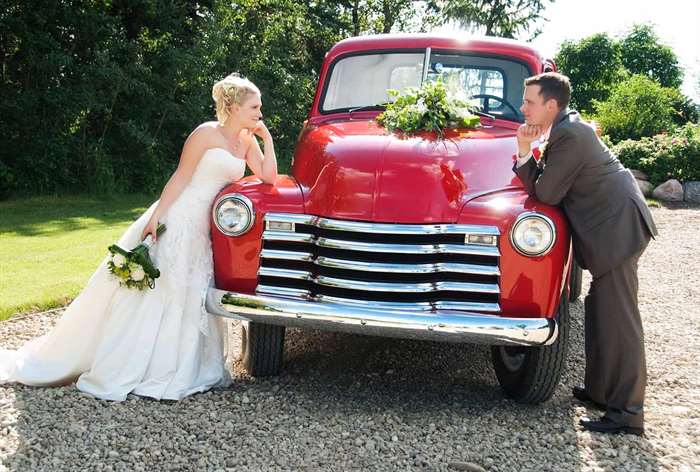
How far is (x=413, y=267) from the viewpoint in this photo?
372 centimetres

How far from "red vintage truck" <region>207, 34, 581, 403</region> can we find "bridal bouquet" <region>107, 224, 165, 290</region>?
15.2 inches

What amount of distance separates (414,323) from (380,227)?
19.8 inches

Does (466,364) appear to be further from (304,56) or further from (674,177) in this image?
(304,56)

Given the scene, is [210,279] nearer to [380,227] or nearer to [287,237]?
[287,237]

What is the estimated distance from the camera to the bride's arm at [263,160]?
430cm

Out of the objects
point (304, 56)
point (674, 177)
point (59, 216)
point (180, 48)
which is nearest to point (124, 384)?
point (59, 216)

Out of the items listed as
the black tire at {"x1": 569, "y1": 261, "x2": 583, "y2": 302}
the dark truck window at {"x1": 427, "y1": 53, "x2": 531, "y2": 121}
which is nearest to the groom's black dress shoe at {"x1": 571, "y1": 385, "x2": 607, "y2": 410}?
the dark truck window at {"x1": 427, "y1": 53, "x2": 531, "y2": 121}

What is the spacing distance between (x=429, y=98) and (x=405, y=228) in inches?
50.1

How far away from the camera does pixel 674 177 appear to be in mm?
15391

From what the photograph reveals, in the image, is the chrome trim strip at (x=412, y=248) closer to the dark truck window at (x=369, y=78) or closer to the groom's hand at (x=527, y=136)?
the groom's hand at (x=527, y=136)

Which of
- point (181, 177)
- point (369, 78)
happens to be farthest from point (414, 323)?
point (369, 78)

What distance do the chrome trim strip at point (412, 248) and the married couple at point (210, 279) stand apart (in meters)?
0.41

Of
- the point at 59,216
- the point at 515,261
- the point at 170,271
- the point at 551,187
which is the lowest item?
the point at 59,216

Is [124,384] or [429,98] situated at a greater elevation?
[429,98]
